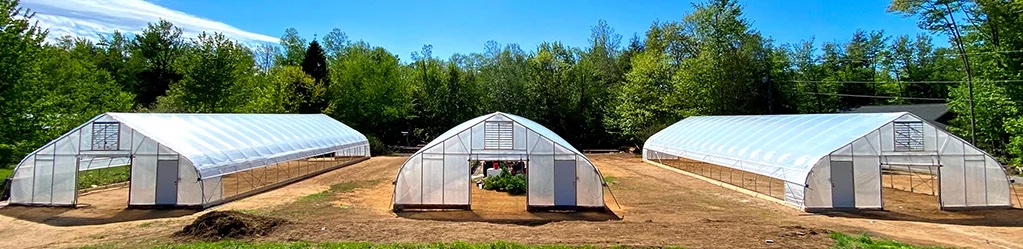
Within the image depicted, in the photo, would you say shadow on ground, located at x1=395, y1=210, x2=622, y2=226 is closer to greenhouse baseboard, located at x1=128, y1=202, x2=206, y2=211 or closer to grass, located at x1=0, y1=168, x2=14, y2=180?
greenhouse baseboard, located at x1=128, y1=202, x2=206, y2=211

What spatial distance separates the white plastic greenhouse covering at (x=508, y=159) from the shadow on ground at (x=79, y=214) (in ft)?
23.8

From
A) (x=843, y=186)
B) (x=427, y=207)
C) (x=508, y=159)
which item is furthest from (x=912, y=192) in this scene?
(x=427, y=207)

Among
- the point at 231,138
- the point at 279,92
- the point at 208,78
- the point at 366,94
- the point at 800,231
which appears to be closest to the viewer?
the point at 800,231

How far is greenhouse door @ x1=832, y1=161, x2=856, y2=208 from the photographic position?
53.0 ft

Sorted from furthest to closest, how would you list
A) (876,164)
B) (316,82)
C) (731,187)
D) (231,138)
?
(316,82), (731,187), (231,138), (876,164)

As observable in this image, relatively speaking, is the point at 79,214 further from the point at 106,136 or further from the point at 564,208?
the point at 564,208

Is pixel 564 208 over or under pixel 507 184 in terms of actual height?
under

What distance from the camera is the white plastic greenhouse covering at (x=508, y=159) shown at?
16438 mm

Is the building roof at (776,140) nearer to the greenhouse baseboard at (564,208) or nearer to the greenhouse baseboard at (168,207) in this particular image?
the greenhouse baseboard at (564,208)

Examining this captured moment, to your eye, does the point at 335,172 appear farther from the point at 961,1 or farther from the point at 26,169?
the point at 961,1

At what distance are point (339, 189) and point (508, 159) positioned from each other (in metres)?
8.67

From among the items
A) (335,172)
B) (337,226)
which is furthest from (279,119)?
(337,226)

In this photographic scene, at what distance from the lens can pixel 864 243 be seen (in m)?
11.5

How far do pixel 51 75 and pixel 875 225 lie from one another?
1750 inches
